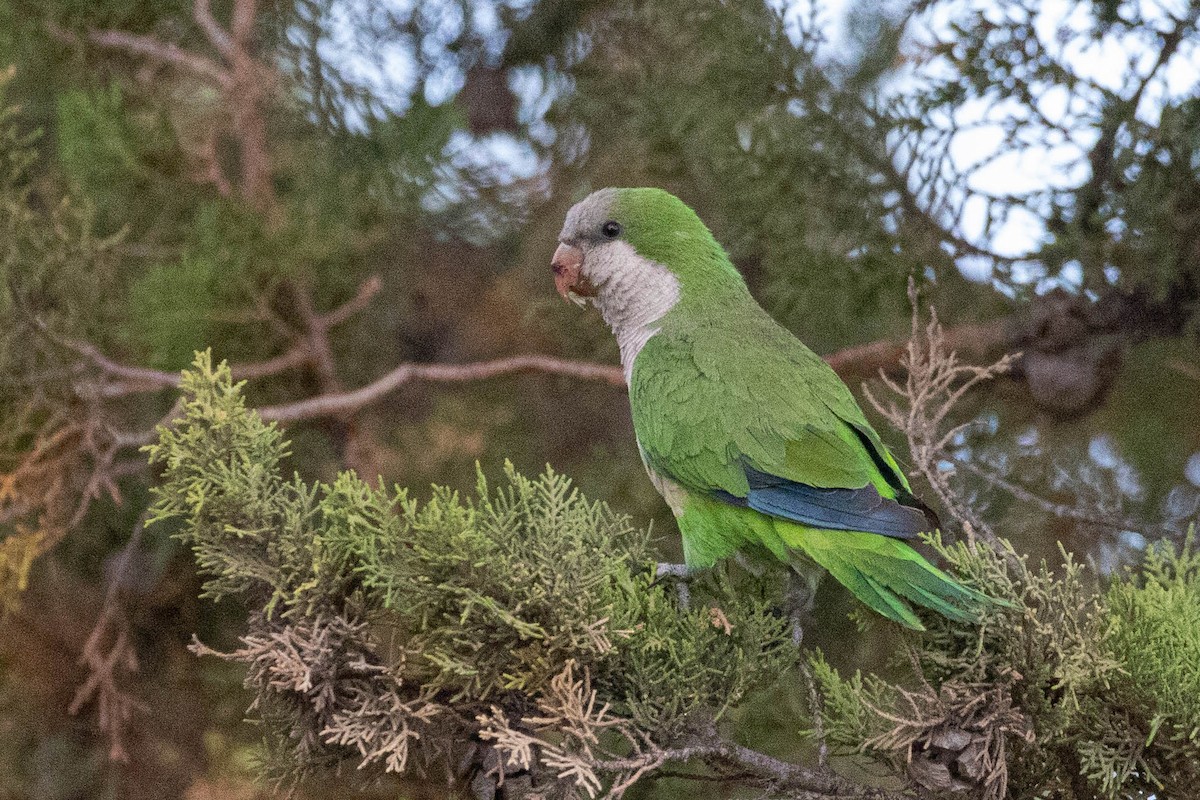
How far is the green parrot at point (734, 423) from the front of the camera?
1.39 metres

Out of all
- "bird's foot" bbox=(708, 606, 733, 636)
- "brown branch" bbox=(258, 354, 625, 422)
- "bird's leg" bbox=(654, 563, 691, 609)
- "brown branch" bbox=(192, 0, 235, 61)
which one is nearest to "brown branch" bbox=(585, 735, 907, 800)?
"bird's foot" bbox=(708, 606, 733, 636)

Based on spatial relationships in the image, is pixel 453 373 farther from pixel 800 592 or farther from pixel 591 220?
pixel 800 592

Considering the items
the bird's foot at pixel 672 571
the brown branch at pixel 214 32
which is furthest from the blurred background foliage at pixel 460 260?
the bird's foot at pixel 672 571

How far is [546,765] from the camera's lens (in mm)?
1171

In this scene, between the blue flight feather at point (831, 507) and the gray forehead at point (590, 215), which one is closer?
the blue flight feather at point (831, 507)

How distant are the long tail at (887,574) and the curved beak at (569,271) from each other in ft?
2.12

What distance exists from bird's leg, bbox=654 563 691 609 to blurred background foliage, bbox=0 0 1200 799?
0.49 meters

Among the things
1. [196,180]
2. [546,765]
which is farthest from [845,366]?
[196,180]

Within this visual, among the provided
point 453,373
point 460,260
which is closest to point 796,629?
point 453,373

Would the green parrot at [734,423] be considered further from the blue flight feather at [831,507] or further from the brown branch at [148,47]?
the brown branch at [148,47]

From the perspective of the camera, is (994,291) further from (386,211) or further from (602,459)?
(386,211)

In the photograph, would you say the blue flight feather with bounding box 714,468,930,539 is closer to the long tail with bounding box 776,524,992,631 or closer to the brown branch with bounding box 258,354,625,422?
the long tail with bounding box 776,524,992,631

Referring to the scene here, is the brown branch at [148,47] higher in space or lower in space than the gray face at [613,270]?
higher

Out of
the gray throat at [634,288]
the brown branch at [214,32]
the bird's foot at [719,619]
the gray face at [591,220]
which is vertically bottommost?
the bird's foot at [719,619]
